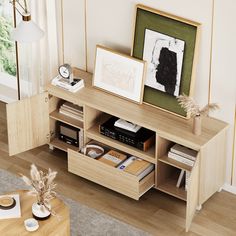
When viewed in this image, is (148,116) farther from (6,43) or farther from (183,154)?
(6,43)

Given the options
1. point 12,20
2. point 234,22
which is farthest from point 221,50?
point 12,20

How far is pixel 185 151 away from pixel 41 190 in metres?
1.17

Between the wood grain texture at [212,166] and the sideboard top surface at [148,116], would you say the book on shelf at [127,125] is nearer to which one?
the sideboard top surface at [148,116]

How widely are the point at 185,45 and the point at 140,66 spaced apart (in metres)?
0.38

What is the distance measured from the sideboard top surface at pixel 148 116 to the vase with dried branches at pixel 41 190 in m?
0.91

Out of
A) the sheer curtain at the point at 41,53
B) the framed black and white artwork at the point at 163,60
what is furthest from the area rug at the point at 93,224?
the sheer curtain at the point at 41,53

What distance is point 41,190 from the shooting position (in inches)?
166

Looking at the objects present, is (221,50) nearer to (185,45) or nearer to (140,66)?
(185,45)

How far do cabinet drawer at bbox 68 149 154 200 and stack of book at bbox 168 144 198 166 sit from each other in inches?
8.1

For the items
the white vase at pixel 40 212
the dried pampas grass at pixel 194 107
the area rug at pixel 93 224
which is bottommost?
the area rug at pixel 93 224

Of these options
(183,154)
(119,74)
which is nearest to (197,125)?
(183,154)

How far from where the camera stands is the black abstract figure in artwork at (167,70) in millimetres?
4855

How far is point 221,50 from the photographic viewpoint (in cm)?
467

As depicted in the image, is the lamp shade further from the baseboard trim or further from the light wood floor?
the baseboard trim
